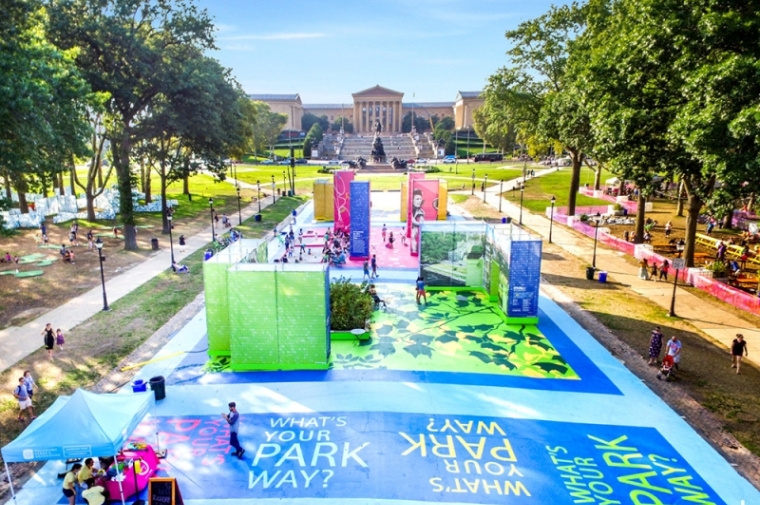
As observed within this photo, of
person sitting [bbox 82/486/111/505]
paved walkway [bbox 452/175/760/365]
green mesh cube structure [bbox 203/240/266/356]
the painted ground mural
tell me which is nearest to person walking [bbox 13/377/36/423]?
person sitting [bbox 82/486/111/505]

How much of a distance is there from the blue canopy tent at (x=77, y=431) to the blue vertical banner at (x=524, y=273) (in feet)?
46.3

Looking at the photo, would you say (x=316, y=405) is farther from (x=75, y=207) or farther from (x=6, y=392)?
(x=75, y=207)

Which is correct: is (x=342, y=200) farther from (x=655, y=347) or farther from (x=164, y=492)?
(x=164, y=492)

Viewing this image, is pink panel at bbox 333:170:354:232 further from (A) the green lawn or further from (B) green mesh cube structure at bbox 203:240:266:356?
(A) the green lawn

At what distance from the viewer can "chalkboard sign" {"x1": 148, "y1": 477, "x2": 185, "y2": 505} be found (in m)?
9.89

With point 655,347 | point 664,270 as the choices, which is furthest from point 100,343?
point 664,270

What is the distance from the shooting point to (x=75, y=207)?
150 ft

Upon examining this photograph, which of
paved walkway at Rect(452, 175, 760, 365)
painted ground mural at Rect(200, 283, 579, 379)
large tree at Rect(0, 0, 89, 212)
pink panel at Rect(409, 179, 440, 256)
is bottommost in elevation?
painted ground mural at Rect(200, 283, 579, 379)

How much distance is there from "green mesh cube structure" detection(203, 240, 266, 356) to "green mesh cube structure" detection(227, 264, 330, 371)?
1.07 metres

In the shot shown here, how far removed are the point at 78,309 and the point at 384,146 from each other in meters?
112

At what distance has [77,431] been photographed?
1034cm

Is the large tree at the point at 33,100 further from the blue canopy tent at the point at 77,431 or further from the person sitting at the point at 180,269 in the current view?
the blue canopy tent at the point at 77,431

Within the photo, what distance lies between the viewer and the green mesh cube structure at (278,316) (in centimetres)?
1595

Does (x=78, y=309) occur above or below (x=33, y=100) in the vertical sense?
below
